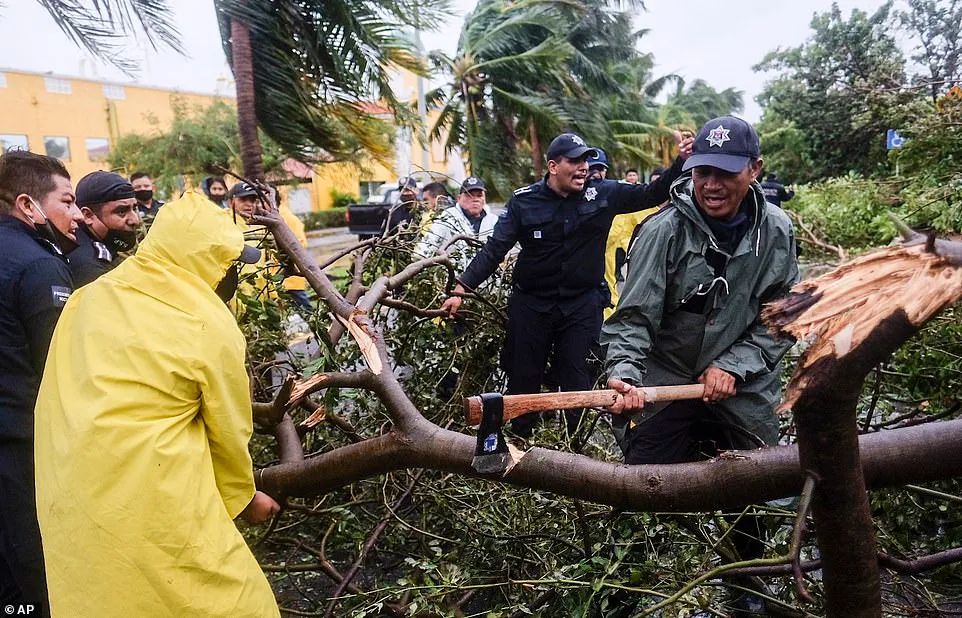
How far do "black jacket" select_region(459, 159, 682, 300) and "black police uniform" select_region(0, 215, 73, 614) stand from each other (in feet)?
7.37

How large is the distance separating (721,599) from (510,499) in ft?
2.89

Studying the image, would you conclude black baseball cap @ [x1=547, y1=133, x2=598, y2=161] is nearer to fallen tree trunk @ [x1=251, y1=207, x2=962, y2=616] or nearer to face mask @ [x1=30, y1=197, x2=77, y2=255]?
fallen tree trunk @ [x1=251, y1=207, x2=962, y2=616]

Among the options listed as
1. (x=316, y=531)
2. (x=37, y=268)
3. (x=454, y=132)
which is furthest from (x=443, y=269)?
(x=454, y=132)

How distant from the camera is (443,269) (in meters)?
4.35

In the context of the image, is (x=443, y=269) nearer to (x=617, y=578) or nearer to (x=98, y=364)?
(x=617, y=578)

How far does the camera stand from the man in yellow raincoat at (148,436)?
1729 millimetres

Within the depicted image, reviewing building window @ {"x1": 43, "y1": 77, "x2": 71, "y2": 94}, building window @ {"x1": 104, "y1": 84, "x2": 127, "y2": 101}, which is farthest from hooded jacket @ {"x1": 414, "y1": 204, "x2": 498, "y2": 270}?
building window @ {"x1": 104, "y1": 84, "x2": 127, "y2": 101}

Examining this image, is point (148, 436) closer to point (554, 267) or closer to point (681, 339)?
point (681, 339)

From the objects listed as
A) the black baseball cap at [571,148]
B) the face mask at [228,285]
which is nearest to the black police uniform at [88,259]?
the face mask at [228,285]

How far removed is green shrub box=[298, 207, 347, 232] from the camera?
31.2 metres

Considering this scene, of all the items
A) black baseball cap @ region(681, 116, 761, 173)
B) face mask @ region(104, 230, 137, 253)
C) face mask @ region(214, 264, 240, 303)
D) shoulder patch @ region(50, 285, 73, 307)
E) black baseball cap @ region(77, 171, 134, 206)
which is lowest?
shoulder patch @ region(50, 285, 73, 307)

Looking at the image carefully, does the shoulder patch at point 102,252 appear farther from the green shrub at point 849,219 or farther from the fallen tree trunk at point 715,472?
the green shrub at point 849,219

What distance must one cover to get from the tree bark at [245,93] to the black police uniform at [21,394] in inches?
132

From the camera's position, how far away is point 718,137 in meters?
2.49
